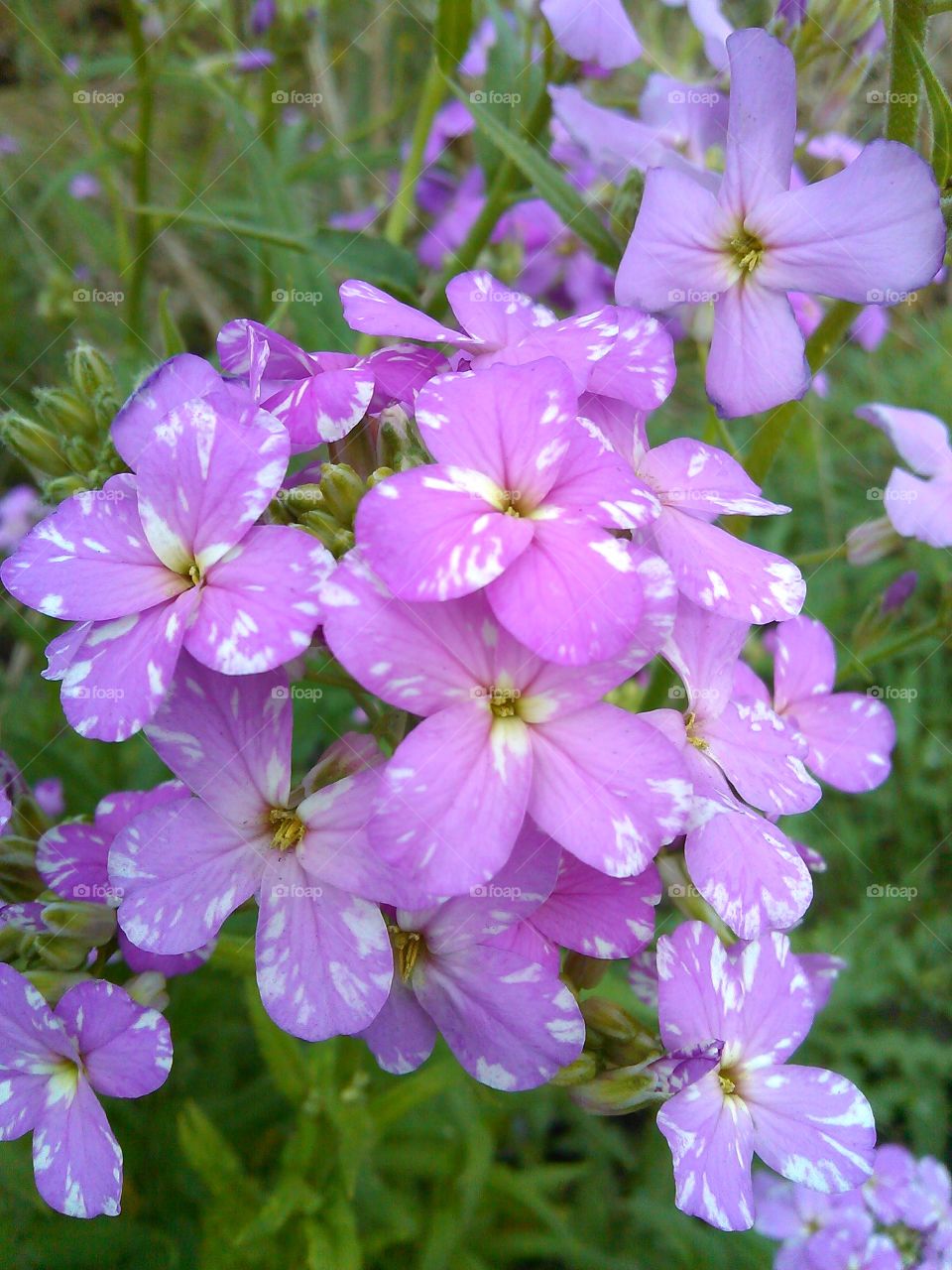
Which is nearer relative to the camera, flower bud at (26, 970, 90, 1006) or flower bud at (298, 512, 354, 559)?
flower bud at (298, 512, 354, 559)

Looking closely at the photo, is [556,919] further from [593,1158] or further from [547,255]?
[547,255]

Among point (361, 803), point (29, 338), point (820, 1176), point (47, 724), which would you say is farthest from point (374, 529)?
point (29, 338)

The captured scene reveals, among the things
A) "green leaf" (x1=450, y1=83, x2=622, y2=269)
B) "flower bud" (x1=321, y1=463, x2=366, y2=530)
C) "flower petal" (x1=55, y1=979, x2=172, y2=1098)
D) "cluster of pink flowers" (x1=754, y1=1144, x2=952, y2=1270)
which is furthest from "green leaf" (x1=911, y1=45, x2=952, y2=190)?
"cluster of pink flowers" (x1=754, y1=1144, x2=952, y2=1270)

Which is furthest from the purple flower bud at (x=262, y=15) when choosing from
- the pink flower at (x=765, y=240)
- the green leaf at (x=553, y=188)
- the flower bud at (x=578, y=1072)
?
the flower bud at (x=578, y=1072)

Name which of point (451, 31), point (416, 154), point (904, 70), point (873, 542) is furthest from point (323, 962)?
point (416, 154)

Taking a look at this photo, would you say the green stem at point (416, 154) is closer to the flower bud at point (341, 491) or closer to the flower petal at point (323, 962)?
the flower bud at point (341, 491)

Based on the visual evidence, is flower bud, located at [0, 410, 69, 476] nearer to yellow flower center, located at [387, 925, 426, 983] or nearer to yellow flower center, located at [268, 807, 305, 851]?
yellow flower center, located at [268, 807, 305, 851]

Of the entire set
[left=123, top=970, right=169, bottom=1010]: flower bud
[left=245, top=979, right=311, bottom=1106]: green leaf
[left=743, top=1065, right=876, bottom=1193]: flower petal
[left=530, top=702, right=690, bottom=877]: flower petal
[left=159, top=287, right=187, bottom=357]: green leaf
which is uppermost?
[left=159, top=287, right=187, bottom=357]: green leaf

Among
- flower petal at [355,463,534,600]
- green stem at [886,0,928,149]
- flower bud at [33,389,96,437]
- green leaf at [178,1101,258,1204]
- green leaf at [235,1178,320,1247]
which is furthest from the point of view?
green leaf at [178,1101,258,1204]
